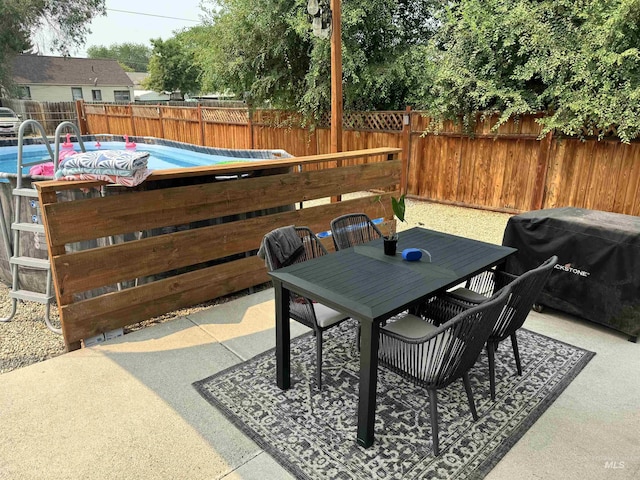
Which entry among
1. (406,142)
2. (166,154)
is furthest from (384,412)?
(166,154)

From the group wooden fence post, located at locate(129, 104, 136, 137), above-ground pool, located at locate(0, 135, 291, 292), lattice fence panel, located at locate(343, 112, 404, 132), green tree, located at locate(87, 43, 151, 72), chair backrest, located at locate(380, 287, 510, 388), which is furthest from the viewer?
green tree, located at locate(87, 43, 151, 72)

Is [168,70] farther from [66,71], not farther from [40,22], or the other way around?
[40,22]

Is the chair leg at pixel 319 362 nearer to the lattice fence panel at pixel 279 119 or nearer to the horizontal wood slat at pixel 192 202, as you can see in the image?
the horizontal wood slat at pixel 192 202

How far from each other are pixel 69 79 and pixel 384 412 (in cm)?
3363

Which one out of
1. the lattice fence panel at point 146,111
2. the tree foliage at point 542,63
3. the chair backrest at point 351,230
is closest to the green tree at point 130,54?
the lattice fence panel at point 146,111

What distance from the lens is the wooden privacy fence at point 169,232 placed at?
2.77m

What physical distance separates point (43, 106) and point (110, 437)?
1942cm

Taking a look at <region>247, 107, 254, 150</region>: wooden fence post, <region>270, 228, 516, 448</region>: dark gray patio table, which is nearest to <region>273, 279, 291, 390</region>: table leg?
<region>270, 228, 516, 448</region>: dark gray patio table

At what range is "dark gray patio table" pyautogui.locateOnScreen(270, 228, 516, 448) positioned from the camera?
76.8 inches

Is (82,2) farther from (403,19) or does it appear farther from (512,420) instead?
(512,420)

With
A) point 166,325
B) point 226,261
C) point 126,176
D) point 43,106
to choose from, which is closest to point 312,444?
point 166,325

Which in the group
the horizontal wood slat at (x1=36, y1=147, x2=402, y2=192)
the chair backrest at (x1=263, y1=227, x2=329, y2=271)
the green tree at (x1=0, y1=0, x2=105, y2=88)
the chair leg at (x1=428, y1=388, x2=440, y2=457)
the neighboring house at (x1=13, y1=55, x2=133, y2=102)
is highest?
the green tree at (x1=0, y1=0, x2=105, y2=88)

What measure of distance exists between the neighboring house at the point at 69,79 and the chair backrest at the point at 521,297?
31.0m

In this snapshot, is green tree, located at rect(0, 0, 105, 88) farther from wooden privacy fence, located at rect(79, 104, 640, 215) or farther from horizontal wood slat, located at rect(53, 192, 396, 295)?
horizontal wood slat, located at rect(53, 192, 396, 295)
